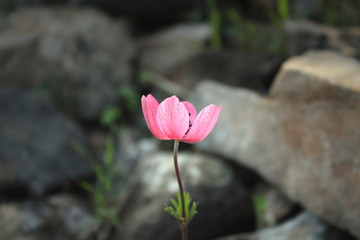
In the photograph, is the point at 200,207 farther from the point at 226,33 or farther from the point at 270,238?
the point at 226,33

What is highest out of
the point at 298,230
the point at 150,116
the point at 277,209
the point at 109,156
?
the point at 109,156

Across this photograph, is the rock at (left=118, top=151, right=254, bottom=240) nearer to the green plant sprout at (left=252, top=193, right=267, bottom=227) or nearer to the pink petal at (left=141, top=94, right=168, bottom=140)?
the green plant sprout at (left=252, top=193, right=267, bottom=227)

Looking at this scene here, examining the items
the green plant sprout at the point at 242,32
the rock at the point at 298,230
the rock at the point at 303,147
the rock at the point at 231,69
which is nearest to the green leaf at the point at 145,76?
the rock at the point at 231,69

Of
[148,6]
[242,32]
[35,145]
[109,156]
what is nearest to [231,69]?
[242,32]

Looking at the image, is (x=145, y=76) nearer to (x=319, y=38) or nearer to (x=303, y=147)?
(x=319, y=38)

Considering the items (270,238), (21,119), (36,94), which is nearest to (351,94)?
(270,238)
